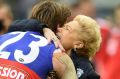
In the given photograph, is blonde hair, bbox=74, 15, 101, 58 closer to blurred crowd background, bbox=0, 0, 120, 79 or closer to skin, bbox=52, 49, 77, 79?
skin, bbox=52, 49, 77, 79

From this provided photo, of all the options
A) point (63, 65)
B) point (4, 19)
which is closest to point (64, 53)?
point (63, 65)

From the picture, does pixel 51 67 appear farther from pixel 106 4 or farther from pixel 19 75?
pixel 106 4

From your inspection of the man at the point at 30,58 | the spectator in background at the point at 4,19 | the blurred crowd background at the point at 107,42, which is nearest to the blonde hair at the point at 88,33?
the man at the point at 30,58

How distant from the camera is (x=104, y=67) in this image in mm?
12203

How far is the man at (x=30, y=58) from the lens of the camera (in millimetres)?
6945

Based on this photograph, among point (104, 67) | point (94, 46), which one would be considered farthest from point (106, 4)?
point (94, 46)

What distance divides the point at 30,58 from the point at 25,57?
45mm

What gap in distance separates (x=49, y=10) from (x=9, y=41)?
1.87ft

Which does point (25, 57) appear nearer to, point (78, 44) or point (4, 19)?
point (78, 44)

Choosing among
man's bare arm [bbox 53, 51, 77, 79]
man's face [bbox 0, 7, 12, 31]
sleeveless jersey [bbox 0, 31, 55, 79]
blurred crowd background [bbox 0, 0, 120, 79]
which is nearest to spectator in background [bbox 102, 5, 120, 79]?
blurred crowd background [bbox 0, 0, 120, 79]

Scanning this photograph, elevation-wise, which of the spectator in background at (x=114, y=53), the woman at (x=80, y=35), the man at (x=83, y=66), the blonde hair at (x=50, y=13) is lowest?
the spectator in background at (x=114, y=53)

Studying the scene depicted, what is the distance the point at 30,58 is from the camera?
6969mm

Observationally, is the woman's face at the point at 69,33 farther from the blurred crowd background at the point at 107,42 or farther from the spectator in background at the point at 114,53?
the spectator in background at the point at 114,53

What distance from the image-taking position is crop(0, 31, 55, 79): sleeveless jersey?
6.94 meters
